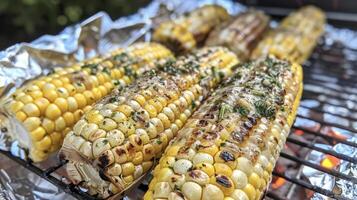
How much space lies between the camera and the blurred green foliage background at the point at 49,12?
358 centimetres

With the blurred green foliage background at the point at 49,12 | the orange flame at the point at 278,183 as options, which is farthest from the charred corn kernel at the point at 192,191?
the blurred green foliage background at the point at 49,12

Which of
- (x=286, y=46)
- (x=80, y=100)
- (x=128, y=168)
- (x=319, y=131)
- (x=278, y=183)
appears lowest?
(x=278, y=183)

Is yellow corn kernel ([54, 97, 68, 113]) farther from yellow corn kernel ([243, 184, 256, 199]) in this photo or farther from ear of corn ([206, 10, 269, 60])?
ear of corn ([206, 10, 269, 60])

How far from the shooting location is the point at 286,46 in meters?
2.76

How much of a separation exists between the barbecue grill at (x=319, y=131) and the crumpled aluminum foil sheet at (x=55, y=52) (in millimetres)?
98

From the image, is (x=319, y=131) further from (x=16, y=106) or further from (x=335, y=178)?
(x=16, y=106)

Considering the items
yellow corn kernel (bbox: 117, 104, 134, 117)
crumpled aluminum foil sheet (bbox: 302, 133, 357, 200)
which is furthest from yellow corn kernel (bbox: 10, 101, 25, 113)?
crumpled aluminum foil sheet (bbox: 302, 133, 357, 200)

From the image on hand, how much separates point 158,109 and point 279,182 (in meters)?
0.71

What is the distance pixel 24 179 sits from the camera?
79.7 inches

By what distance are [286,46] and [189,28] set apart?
0.67 metres

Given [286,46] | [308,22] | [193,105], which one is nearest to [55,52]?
[193,105]

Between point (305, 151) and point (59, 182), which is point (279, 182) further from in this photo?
point (59, 182)

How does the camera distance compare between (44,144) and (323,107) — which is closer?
(44,144)

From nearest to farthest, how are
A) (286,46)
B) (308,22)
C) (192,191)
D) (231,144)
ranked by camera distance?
1. (192,191)
2. (231,144)
3. (286,46)
4. (308,22)
